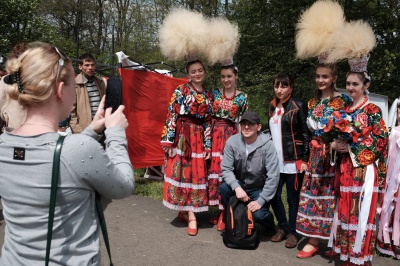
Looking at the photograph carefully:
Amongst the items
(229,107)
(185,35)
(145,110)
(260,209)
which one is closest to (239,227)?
(260,209)

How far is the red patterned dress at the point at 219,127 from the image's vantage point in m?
4.34

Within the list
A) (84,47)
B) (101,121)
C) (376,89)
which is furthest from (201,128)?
(84,47)

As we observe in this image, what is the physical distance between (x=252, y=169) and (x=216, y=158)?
554 mm

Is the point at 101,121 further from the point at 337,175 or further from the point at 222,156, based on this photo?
the point at 222,156

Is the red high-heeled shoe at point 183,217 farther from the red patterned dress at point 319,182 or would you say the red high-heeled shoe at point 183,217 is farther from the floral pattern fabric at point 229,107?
the red patterned dress at point 319,182

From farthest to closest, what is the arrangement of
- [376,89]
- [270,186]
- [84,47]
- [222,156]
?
[84,47]
[376,89]
[222,156]
[270,186]

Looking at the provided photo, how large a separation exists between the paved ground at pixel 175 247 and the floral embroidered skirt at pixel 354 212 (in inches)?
14.5

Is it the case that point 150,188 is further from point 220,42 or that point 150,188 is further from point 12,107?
point 12,107

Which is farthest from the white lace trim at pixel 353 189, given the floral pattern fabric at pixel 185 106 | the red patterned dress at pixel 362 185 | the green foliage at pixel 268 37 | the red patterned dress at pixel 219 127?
the green foliage at pixel 268 37

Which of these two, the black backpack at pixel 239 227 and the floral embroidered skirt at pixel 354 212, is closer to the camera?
the floral embroidered skirt at pixel 354 212

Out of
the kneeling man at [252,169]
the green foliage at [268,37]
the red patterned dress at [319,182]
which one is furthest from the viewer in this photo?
the green foliage at [268,37]

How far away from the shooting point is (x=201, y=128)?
4402mm

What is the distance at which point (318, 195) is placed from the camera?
361 cm

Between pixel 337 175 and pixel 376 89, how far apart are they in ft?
25.0
